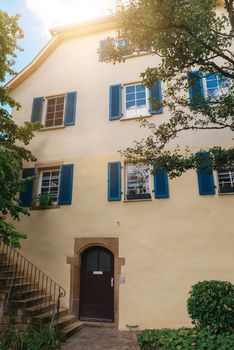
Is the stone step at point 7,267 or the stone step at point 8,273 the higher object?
the stone step at point 7,267

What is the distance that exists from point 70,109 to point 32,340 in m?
7.93

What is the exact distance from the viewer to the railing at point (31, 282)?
760 centimetres

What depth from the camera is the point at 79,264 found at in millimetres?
8914

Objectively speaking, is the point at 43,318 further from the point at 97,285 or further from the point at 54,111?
the point at 54,111

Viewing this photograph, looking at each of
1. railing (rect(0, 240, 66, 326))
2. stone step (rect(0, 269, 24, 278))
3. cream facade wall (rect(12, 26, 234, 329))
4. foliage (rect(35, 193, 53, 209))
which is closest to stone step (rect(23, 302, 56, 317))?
railing (rect(0, 240, 66, 326))

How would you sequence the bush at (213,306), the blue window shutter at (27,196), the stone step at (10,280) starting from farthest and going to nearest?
the blue window shutter at (27,196)
the stone step at (10,280)
the bush at (213,306)

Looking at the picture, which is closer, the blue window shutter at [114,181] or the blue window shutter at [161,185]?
the blue window shutter at [161,185]

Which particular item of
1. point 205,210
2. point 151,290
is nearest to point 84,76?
point 205,210

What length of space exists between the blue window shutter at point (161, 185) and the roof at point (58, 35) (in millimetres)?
7322

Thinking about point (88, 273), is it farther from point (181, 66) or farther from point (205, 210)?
point (181, 66)

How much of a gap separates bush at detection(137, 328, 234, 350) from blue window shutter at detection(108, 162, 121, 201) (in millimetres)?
4333

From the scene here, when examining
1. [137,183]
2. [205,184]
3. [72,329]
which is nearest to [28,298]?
[72,329]

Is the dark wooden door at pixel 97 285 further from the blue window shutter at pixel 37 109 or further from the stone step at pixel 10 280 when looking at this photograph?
the blue window shutter at pixel 37 109

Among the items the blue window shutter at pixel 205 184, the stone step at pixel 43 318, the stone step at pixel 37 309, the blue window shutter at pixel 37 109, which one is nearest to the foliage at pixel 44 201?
the stone step at pixel 37 309
